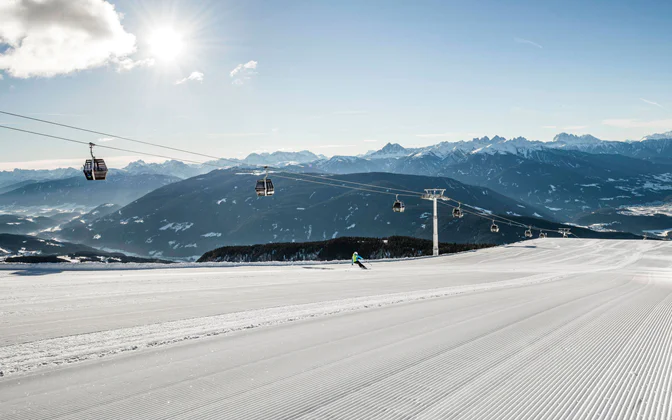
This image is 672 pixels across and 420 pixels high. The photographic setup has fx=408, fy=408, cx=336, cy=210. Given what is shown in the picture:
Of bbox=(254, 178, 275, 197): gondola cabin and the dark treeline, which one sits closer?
bbox=(254, 178, 275, 197): gondola cabin

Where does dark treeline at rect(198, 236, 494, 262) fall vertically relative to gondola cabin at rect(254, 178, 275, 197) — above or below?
below

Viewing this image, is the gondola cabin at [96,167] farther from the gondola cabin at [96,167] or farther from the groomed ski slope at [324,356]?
the groomed ski slope at [324,356]

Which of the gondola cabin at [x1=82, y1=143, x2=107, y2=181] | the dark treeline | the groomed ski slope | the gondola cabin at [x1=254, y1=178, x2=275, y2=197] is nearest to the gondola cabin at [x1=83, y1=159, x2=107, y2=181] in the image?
the gondola cabin at [x1=82, y1=143, x2=107, y2=181]

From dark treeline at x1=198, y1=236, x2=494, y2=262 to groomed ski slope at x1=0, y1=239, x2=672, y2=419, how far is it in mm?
50718

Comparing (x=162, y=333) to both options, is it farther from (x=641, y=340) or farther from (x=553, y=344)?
(x=641, y=340)

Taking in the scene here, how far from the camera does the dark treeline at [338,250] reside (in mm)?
69938

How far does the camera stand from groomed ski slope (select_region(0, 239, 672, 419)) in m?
4.62

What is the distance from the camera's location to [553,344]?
719 cm

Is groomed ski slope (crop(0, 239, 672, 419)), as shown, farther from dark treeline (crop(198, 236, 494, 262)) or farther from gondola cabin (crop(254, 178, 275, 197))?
dark treeline (crop(198, 236, 494, 262))

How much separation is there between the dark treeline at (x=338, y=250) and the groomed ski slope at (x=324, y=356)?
5072cm

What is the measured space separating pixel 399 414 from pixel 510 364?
252 centimetres

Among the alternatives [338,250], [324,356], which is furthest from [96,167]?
[338,250]

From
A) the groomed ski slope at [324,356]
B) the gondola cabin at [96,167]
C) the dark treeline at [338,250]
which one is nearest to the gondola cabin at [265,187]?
the gondola cabin at [96,167]

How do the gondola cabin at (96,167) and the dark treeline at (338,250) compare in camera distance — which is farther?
the dark treeline at (338,250)
